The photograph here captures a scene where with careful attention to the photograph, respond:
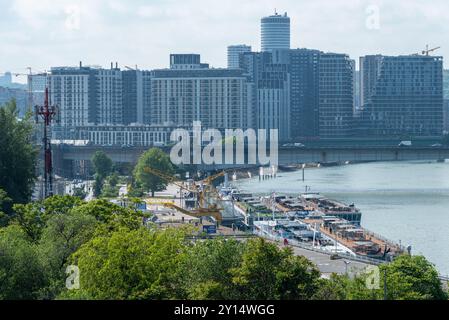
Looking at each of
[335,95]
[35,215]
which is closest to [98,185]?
[35,215]

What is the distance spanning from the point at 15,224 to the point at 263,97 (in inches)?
1991

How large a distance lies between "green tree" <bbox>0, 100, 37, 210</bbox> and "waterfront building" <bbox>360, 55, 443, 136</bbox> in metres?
46.9

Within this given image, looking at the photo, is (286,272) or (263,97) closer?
(286,272)

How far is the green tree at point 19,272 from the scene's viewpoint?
7.53 metres

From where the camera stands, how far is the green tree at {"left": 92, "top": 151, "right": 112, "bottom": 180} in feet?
111

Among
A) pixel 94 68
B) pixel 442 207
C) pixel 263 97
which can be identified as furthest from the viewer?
pixel 263 97

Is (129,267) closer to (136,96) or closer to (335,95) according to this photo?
(136,96)

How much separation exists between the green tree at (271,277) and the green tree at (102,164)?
2638 centimetres

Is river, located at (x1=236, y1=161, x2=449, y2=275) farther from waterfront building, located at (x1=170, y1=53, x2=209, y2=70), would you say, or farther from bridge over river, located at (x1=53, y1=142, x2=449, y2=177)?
waterfront building, located at (x1=170, y1=53, x2=209, y2=70)

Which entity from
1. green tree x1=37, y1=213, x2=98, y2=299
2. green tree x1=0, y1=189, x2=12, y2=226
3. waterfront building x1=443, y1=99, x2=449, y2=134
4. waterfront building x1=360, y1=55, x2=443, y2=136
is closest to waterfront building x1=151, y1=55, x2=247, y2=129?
waterfront building x1=360, y1=55, x2=443, y2=136

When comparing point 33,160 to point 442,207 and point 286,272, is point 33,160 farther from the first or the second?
point 442,207

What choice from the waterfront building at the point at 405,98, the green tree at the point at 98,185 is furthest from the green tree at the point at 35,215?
the waterfront building at the point at 405,98
